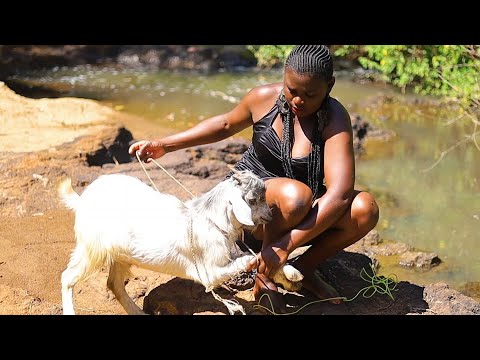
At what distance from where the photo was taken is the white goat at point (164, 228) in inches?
131

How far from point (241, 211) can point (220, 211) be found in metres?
0.16

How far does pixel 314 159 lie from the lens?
3.60 meters

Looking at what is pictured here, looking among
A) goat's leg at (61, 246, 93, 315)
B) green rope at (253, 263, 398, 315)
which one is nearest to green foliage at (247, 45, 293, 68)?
green rope at (253, 263, 398, 315)

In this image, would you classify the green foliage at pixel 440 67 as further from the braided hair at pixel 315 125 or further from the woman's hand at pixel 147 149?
the woman's hand at pixel 147 149

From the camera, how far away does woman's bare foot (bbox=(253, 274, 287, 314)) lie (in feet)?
12.0

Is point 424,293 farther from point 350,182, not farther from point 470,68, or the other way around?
point 470,68

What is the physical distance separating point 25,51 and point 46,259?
32.8ft

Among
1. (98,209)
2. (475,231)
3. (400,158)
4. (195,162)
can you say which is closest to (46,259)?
(98,209)

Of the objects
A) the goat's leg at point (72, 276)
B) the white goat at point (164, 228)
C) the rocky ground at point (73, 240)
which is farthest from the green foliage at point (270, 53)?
the goat's leg at point (72, 276)

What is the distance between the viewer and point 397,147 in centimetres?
778

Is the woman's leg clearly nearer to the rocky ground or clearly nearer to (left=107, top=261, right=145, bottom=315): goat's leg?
the rocky ground

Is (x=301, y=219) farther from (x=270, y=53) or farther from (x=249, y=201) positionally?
(x=270, y=53)

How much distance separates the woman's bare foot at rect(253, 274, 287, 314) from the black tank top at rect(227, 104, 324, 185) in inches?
24.9

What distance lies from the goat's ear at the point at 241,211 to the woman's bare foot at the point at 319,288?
0.73 m
